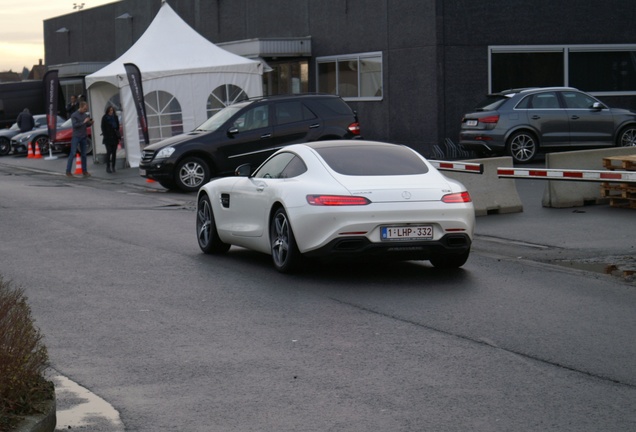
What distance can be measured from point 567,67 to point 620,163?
13.2 meters

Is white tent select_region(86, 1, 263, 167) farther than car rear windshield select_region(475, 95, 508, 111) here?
Yes

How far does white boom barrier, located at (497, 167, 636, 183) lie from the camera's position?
48.1ft

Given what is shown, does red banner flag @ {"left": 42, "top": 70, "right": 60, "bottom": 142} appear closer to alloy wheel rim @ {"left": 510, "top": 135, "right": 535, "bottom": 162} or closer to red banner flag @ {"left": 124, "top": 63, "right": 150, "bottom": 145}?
red banner flag @ {"left": 124, "top": 63, "right": 150, "bottom": 145}

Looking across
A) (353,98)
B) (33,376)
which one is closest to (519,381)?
(33,376)

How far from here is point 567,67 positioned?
30812 millimetres

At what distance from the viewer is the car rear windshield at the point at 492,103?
25453mm

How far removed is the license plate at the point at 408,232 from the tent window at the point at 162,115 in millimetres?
20610

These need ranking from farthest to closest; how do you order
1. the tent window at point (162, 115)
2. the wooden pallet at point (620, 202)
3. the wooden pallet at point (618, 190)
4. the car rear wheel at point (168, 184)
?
the tent window at point (162, 115)
the car rear wheel at point (168, 184)
the wooden pallet at point (620, 202)
the wooden pallet at point (618, 190)

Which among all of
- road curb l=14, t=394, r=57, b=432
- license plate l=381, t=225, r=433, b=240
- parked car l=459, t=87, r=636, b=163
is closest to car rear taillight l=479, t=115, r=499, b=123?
parked car l=459, t=87, r=636, b=163

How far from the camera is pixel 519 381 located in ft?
23.7

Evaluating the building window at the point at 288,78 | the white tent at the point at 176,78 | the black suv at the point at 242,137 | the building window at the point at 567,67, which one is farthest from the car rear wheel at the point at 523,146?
the building window at the point at 288,78

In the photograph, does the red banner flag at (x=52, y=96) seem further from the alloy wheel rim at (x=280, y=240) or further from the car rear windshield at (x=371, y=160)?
the alloy wheel rim at (x=280, y=240)

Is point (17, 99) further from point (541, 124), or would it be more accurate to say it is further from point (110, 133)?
point (541, 124)

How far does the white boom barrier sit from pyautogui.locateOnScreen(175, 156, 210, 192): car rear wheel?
8.77m
